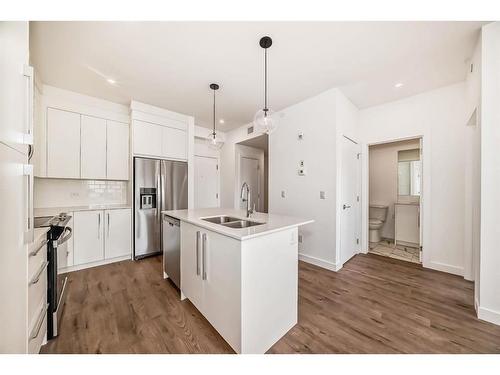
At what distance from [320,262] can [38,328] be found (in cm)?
296

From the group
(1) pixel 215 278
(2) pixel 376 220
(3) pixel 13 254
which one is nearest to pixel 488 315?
(1) pixel 215 278

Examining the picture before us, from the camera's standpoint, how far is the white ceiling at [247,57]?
1683 millimetres

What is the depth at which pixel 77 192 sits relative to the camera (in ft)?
10.2

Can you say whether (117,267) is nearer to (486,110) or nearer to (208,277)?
(208,277)

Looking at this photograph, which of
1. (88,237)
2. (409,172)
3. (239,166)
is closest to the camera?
(88,237)

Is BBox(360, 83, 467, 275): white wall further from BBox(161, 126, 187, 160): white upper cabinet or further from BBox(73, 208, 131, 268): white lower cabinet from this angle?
BBox(73, 208, 131, 268): white lower cabinet

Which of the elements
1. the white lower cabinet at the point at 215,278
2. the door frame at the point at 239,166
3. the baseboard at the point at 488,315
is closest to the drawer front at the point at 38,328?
the white lower cabinet at the point at 215,278

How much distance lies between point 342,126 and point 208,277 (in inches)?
108

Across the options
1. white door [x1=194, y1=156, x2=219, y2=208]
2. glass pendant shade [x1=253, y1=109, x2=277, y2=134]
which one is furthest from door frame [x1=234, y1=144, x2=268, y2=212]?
glass pendant shade [x1=253, y1=109, x2=277, y2=134]

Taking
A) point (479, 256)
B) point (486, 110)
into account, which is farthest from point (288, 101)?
point (479, 256)

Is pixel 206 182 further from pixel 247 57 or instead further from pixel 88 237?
pixel 247 57

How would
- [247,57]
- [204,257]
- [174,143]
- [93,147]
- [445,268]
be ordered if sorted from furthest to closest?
[174,143]
[93,147]
[445,268]
[247,57]
[204,257]

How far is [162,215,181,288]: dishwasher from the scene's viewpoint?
2085 millimetres

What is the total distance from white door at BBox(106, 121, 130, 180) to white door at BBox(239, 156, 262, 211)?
2535mm
